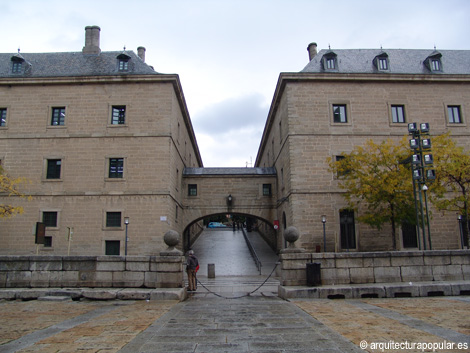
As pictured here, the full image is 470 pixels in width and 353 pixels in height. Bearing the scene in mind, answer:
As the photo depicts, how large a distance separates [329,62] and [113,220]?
17721 mm

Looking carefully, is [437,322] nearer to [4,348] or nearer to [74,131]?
[4,348]

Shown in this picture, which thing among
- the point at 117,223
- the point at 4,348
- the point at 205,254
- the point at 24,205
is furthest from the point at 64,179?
the point at 4,348

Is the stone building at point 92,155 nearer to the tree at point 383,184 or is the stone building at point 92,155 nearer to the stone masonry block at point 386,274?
the tree at point 383,184

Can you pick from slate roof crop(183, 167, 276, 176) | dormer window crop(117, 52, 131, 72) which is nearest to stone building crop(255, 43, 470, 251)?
slate roof crop(183, 167, 276, 176)

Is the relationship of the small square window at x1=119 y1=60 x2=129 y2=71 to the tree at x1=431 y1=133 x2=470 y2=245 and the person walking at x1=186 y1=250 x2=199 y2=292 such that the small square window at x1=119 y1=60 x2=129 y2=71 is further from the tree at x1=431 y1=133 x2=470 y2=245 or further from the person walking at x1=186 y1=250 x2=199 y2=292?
the tree at x1=431 y1=133 x2=470 y2=245

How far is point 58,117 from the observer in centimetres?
2319

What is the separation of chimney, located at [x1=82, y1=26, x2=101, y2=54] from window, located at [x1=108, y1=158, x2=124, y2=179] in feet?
31.1

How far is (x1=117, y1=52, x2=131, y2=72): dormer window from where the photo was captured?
2392 cm

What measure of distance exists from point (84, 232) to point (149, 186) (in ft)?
15.7

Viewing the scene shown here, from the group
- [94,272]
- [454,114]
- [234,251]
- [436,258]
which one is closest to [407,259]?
[436,258]

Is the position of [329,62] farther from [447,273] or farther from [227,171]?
[447,273]

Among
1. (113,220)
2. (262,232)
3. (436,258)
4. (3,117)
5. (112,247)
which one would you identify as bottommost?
(436,258)

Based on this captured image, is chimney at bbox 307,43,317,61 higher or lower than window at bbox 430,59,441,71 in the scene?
higher

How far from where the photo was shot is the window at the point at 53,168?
22.4 m
